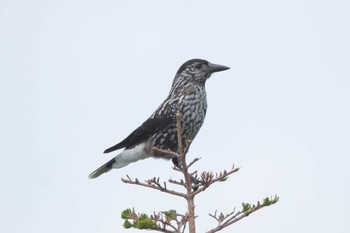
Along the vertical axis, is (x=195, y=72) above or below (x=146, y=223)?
above

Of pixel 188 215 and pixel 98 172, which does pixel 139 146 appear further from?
pixel 188 215

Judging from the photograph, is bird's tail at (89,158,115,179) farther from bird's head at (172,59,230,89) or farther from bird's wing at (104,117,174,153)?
bird's head at (172,59,230,89)

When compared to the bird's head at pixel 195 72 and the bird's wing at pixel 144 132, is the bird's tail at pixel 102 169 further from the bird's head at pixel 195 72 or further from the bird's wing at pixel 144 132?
the bird's head at pixel 195 72

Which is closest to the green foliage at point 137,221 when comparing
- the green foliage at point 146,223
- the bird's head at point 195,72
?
the green foliage at point 146,223

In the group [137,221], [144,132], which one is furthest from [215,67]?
[137,221]

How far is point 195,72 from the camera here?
8984 mm

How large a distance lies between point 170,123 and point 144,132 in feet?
1.38

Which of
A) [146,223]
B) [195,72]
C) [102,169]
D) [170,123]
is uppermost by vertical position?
[195,72]

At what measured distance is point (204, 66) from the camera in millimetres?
9016

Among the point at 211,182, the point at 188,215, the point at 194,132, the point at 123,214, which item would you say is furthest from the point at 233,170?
the point at 194,132

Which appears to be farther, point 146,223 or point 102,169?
point 102,169

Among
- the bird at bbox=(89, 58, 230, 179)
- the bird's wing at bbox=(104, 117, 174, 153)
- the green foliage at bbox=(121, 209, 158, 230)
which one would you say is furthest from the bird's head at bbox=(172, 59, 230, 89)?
the green foliage at bbox=(121, 209, 158, 230)

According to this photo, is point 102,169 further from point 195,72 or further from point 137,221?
point 137,221

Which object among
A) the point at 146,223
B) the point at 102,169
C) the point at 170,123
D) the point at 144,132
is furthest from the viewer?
the point at 144,132
